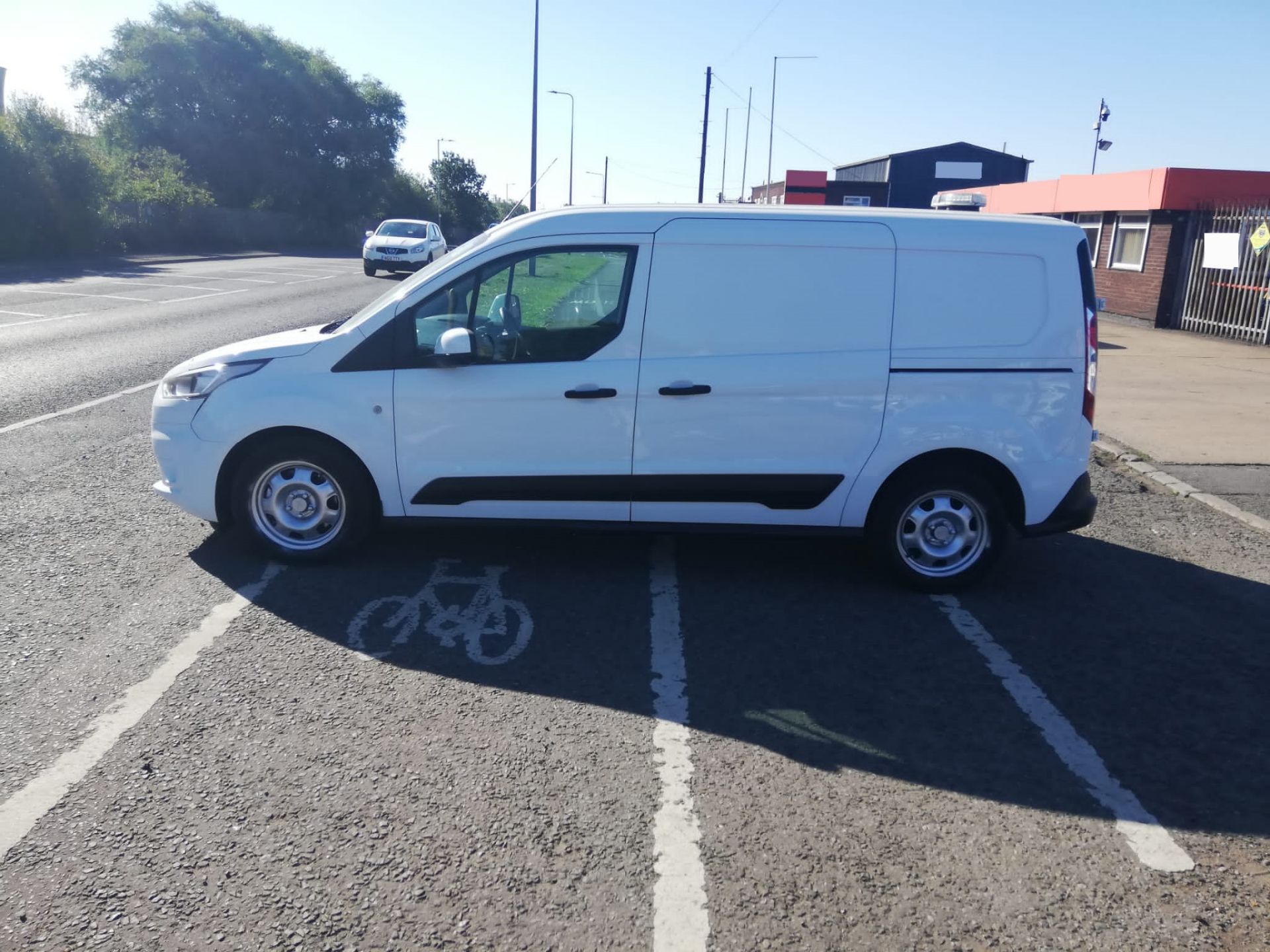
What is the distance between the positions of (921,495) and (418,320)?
9.20ft

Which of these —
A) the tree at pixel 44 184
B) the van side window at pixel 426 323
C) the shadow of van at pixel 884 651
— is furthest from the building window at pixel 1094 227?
the tree at pixel 44 184

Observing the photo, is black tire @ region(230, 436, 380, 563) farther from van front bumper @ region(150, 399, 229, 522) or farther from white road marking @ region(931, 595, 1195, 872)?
white road marking @ region(931, 595, 1195, 872)

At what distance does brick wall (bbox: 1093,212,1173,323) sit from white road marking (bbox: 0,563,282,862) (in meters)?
19.0

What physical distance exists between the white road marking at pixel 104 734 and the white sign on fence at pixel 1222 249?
63.2 ft

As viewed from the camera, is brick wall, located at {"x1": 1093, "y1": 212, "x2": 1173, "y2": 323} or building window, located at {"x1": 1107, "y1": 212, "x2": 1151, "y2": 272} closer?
brick wall, located at {"x1": 1093, "y1": 212, "x2": 1173, "y2": 323}

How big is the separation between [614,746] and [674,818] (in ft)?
1.71

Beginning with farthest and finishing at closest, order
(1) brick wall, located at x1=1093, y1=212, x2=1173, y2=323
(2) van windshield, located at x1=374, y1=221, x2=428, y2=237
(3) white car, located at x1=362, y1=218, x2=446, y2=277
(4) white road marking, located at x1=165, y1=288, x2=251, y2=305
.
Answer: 1. (2) van windshield, located at x1=374, y1=221, x2=428, y2=237
2. (3) white car, located at x1=362, y1=218, x2=446, y2=277
3. (1) brick wall, located at x1=1093, y1=212, x2=1173, y2=323
4. (4) white road marking, located at x1=165, y1=288, x2=251, y2=305

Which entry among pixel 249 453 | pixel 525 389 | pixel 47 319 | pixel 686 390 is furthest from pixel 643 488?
pixel 47 319

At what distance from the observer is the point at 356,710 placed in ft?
13.4

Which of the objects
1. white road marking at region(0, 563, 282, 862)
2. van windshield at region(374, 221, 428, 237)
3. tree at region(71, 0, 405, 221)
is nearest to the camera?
white road marking at region(0, 563, 282, 862)

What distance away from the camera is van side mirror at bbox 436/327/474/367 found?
525 centimetres

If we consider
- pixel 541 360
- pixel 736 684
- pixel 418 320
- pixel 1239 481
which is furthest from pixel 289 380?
pixel 1239 481

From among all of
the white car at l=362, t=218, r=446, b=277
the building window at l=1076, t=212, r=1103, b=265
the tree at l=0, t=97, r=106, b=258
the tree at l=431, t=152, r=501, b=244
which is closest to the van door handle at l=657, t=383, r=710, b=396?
the building window at l=1076, t=212, r=1103, b=265

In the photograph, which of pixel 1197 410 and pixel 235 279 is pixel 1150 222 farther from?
pixel 235 279
